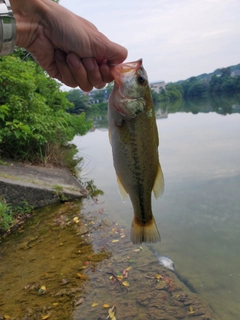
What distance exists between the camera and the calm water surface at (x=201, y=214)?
12.5 feet

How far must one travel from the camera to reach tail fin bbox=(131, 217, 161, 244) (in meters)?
2.45

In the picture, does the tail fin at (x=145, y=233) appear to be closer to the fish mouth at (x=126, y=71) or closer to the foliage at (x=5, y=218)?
the fish mouth at (x=126, y=71)

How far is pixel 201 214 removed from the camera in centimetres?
576

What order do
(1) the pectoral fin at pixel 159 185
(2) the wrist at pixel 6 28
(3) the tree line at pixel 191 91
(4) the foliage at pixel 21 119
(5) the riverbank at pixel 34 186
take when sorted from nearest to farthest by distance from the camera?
(2) the wrist at pixel 6 28 < (1) the pectoral fin at pixel 159 185 < (5) the riverbank at pixel 34 186 < (4) the foliage at pixel 21 119 < (3) the tree line at pixel 191 91

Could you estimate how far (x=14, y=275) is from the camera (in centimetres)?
413

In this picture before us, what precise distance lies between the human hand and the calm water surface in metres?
2.82

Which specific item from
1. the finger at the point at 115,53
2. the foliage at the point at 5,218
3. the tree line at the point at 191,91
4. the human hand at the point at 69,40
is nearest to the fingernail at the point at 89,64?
the human hand at the point at 69,40

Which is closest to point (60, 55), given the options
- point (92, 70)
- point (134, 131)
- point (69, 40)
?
point (69, 40)

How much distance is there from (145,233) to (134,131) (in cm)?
89

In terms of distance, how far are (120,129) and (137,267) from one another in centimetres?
251

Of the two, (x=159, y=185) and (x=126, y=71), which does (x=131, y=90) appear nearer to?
(x=126, y=71)

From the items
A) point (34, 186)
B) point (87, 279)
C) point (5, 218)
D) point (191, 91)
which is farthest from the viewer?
point (191, 91)

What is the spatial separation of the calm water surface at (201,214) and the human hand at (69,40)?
2818mm

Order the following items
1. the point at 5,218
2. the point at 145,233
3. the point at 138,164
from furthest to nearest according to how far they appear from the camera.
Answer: the point at 5,218 → the point at 145,233 → the point at 138,164
